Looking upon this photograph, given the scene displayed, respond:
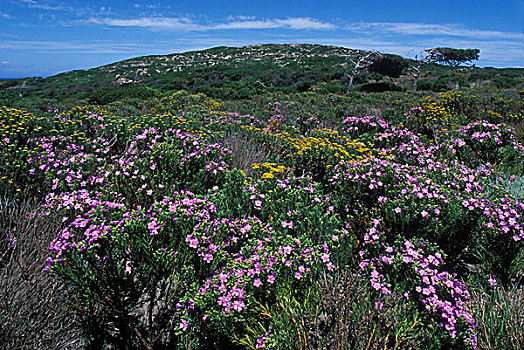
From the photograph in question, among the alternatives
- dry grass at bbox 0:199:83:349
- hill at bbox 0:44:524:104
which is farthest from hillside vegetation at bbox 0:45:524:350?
hill at bbox 0:44:524:104

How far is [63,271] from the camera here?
2.23 m

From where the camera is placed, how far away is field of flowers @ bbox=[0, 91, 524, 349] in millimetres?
2203

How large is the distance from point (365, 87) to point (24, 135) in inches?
1158

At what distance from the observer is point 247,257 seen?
2.66 metres

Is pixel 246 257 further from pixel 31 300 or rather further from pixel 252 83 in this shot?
pixel 252 83

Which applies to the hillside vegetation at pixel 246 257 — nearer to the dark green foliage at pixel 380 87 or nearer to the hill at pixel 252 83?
the hill at pixel 252 83

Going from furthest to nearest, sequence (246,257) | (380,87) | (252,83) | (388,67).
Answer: (388,67)
(252,83)
(380,87)
(246,257)

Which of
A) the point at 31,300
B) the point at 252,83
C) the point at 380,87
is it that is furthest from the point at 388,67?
the point at 31,300

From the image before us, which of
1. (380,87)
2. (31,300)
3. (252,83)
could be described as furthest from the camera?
(252,83)

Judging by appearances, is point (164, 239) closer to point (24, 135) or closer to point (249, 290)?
point (249, 290)

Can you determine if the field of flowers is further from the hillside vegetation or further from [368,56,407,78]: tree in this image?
[368,56,407,78]: tree

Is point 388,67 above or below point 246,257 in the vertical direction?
above

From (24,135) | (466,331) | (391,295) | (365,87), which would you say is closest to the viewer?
(466,331)

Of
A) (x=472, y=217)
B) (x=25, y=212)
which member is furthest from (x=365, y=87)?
(x=25, y=212)
